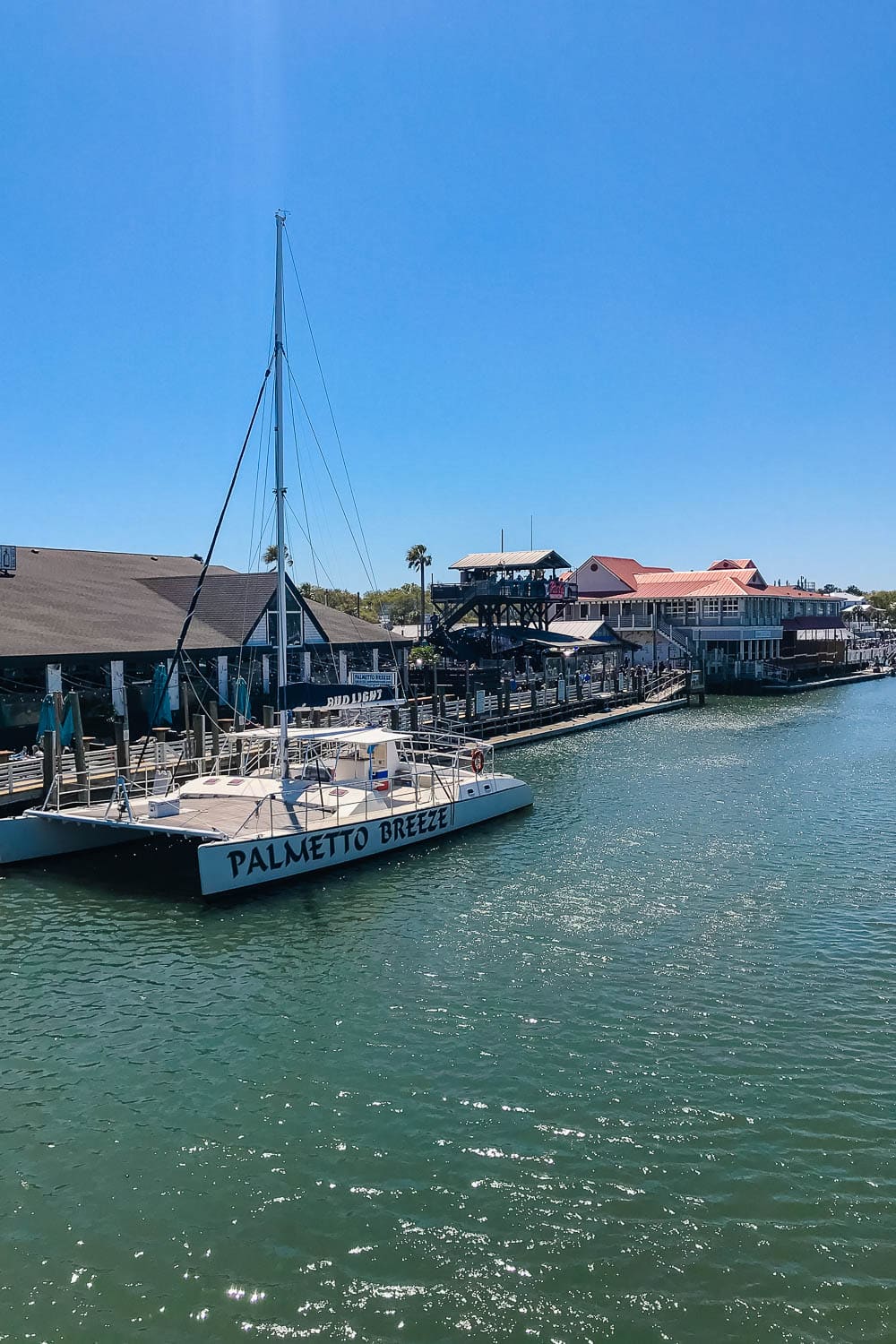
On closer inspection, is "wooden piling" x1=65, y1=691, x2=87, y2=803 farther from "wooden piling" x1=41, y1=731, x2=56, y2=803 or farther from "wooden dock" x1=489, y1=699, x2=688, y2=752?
"wooden dock" x1=489, y1=699, x2=688, y2=752

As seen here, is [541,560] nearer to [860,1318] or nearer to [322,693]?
[322,693]

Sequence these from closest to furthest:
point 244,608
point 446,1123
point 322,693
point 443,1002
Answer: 1. point 446,1123
2. point 443,1002
3. point 322,693
4. point 244,608

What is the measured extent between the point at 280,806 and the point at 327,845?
2.27 meters

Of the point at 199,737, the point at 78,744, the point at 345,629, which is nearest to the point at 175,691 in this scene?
the point at 199,737

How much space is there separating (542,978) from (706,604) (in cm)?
7506

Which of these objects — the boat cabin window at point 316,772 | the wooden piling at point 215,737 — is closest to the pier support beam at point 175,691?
the wooden piling at point 215,737

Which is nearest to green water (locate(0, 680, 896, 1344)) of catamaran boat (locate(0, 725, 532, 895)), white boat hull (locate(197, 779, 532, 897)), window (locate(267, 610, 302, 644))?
white boat hull (locate(197, 779, 532, 897))

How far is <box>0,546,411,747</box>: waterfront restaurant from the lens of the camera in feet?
108

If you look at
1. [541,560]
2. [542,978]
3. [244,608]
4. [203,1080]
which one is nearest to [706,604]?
[541,560]

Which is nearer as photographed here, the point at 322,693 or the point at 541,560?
the point at 322,693

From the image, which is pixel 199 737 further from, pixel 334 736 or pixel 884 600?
pixel 884 600

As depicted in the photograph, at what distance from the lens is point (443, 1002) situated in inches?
643

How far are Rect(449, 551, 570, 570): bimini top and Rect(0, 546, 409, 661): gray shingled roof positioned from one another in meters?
11.6

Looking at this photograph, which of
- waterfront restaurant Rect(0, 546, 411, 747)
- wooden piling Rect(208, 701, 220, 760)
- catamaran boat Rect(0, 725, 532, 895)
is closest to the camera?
catamaran boat Rect(0, 725, 532, 895)
